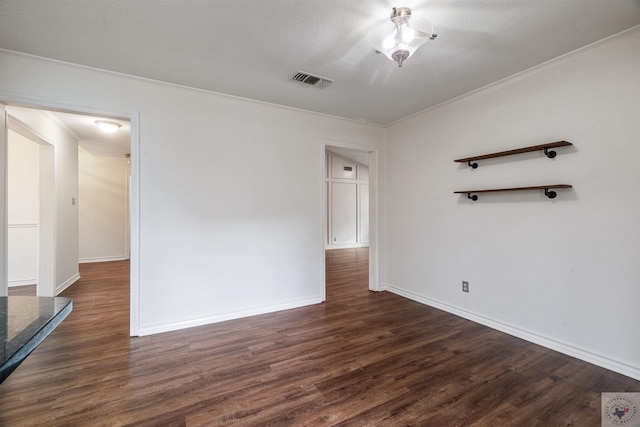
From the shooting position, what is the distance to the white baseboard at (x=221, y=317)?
2.74 metres

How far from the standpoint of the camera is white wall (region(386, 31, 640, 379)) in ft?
6.78

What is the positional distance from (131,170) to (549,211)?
3.96 meters

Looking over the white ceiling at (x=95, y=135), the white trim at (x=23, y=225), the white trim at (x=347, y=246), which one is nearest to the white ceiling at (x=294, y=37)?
the white ceiling at (x=95, y=135)

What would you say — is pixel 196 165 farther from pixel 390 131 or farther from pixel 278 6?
pixel 390 131

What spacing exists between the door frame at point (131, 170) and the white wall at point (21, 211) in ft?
9.27

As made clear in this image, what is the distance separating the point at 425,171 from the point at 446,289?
1.55 m

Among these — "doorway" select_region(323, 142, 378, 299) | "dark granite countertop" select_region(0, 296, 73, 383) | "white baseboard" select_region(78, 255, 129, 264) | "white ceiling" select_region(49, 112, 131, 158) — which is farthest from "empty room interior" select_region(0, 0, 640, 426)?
"doorway" select_region(323, 142, 378, 299)

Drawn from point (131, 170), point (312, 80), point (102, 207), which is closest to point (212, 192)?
point (131, 170)

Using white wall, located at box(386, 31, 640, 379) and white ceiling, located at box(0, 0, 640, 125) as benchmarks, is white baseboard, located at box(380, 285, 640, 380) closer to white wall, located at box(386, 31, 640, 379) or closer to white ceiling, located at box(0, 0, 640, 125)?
white wall, located at box(386, 31, 640, 379)

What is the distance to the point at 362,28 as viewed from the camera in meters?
1.98

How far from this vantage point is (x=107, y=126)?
4.02m

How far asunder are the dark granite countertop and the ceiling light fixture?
148 inches

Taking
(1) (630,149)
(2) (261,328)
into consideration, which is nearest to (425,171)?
(1) (630,149)

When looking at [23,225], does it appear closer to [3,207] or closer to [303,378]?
[3,207]
